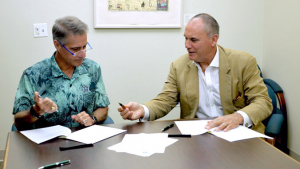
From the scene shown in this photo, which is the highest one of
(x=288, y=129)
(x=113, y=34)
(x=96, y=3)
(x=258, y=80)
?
(x=96, y=3)

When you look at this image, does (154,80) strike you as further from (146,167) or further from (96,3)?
(146,167)

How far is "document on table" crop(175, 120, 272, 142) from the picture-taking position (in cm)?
134

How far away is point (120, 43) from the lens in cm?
292

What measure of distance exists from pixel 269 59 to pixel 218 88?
1263 millimetres

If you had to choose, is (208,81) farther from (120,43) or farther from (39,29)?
(39,29)

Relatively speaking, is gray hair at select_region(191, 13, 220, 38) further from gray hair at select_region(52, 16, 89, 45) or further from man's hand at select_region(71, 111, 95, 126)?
man's hand at select_region(71, 111, 95, 126)

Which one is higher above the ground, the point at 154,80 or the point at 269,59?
the point at 269,59

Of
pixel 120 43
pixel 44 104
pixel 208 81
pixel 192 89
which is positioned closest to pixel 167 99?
pixel 192 89

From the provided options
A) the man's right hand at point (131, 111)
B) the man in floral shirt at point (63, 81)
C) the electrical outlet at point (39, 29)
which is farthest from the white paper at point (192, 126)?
the electrical outlet at point (39, 29)

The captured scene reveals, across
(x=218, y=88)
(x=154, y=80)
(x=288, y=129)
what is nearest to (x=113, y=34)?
(x=154, y=80)

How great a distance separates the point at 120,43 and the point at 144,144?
71.5 inches

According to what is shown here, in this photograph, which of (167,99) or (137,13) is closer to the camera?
(167,99)

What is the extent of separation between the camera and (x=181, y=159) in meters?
1.09

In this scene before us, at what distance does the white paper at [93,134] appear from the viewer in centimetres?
135
